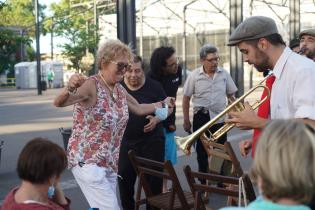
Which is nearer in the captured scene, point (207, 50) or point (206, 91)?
point (207, 50)

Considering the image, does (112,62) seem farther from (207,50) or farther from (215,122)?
(207,50)

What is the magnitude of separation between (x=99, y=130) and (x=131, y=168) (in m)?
1.73

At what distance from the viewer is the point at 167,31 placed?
160ft

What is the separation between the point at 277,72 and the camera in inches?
132

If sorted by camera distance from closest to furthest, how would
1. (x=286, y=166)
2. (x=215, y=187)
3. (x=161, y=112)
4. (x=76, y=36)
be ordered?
(x=286, y=166)
(x=215, y=187)
(x=161, y=112)
(x=76, y=36)

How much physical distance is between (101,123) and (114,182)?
47cm

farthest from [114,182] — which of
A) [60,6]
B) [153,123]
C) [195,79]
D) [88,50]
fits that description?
[60,6]

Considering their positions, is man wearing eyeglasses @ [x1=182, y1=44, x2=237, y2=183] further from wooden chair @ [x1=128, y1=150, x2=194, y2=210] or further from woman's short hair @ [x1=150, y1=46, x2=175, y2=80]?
wooden chair @ [x1=128, y1=150, x2=194, y2=210]

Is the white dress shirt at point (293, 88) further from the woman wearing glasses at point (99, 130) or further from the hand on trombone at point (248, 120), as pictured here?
the woman wearing glasses at point (99, 130)

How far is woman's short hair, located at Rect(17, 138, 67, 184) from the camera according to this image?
2.88 meters

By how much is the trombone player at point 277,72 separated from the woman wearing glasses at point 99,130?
3.40 ft

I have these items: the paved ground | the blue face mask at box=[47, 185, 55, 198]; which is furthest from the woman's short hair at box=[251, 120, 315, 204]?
the paved ground

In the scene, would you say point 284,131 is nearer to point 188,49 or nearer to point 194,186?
point 194,186

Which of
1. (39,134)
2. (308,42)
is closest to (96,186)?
(308,42)
